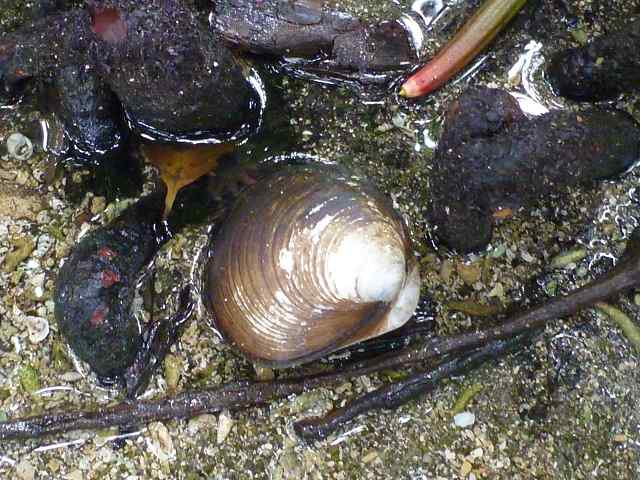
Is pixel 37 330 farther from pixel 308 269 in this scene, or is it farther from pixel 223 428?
pixel 308 269

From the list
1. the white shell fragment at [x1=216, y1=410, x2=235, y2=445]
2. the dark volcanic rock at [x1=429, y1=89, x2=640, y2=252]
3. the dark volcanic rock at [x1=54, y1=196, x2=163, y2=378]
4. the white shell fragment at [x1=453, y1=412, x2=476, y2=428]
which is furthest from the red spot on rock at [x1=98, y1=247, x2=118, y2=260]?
the white shell fragment at [x1=453, y1=412, x2=476, y2=428]

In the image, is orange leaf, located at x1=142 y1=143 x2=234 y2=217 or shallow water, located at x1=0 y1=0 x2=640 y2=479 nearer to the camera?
shallow water, located at x1=0 y1=0 x2=640 y2=479

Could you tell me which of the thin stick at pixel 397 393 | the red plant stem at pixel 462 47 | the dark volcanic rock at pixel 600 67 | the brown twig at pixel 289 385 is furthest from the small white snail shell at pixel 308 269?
the dark volcanic rock at pixel 600 67

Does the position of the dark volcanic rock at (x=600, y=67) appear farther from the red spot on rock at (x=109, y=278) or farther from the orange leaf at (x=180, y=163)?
the red spot on rock at (x=109, y=278)

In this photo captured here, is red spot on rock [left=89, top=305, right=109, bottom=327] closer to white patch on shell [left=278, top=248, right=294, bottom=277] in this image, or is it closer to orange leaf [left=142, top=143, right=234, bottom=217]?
orange leaf [left=142, top=143, right=234, bottom=217]

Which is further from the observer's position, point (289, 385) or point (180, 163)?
point (180, 163)

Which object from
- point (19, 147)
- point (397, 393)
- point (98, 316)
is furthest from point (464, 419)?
point (19, 147)
